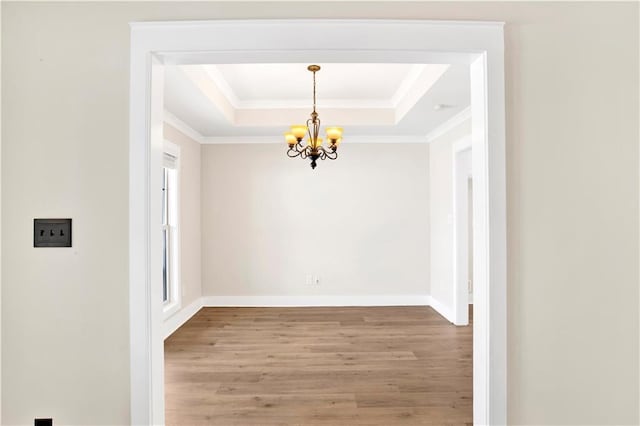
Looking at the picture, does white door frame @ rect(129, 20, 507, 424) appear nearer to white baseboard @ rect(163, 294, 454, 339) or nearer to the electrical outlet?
the electrical outlet

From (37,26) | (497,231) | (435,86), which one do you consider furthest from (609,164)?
(37,26)

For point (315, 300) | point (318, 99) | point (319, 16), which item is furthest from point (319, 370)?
point (318, 99)

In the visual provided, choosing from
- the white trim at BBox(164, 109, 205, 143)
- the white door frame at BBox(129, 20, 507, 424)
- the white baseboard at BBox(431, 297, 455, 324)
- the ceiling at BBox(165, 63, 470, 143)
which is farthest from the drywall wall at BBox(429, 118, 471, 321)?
the white trim at BBox(164, 109, 205, 143)

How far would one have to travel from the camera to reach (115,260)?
4.90 ft

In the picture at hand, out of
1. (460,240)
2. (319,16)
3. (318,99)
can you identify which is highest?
(318,99)

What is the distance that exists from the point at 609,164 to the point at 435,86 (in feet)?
6.12

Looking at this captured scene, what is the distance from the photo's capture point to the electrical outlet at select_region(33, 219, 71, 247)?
4.88 ft

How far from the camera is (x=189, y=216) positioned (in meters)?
4.77

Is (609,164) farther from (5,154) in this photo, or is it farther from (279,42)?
(5,154)

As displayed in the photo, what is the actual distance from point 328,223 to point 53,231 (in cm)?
398

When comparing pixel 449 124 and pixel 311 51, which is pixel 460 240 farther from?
pixel 311 51

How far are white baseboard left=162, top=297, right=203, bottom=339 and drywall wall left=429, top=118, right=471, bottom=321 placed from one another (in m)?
3.35

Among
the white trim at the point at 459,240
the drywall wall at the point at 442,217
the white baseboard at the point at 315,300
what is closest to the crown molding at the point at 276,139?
the drywall wall at the point at 442,217

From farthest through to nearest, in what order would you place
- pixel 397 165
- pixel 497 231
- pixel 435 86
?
pixel 397 165
pixel 435 86
pixel 497 231
